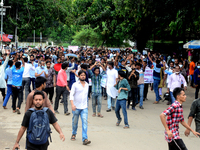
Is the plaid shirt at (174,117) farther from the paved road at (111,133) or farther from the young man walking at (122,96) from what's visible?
the young man walking at (122,96)

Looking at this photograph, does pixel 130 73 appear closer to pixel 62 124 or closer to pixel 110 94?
pixel 110 94

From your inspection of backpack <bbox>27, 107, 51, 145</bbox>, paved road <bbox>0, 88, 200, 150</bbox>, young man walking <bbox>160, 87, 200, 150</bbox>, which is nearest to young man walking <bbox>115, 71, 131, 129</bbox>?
paved road <bbox>0, 88, 200, 150</bbox>

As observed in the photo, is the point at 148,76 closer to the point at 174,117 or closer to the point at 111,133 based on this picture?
the point at 111,133

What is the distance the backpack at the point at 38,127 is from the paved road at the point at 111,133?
2202mm

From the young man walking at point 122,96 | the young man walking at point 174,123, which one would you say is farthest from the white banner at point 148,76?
the young man walking at point 174,123

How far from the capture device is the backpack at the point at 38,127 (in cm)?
413

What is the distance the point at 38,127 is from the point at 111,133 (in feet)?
12.2

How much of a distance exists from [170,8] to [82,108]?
13069 millimetres

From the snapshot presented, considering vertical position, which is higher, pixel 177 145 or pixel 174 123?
pixel 174 123

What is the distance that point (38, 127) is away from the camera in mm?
4125

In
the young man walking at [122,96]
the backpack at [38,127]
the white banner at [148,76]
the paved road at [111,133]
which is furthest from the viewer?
the white banner at [148,76]

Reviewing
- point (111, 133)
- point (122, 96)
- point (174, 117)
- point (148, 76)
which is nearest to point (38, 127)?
point (174, 117)

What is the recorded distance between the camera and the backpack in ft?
13.6

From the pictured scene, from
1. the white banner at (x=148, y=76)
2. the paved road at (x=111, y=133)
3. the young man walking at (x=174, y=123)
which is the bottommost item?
the paved road at (x=111, y=133)
